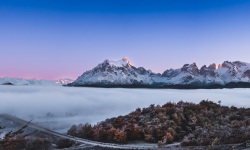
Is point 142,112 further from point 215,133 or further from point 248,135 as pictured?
point 248,135

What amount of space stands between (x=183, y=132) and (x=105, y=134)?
8.65 meters

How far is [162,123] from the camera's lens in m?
39.7

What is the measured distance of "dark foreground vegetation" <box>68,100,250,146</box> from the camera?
1218 inches

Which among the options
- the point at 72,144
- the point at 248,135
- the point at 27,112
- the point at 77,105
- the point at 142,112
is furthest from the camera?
the point at 77,105

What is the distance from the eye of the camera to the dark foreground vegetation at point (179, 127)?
102 ft

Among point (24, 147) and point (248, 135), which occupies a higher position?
point (248, 135)

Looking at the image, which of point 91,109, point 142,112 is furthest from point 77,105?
point 142,112

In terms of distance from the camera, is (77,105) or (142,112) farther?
(77,105)

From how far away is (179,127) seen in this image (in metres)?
38.4

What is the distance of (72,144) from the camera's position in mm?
34281

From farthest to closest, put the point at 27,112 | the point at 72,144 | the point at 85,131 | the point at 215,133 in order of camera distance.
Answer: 1. the point at 27,112
2. the point at 85,131
3. the point at 72,144
4. the point at 215,133

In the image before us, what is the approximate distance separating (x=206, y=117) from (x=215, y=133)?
34.9ft

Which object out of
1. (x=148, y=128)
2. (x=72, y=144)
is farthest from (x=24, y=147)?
(x=148, y=128)

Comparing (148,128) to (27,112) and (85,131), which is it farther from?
(27,112)
